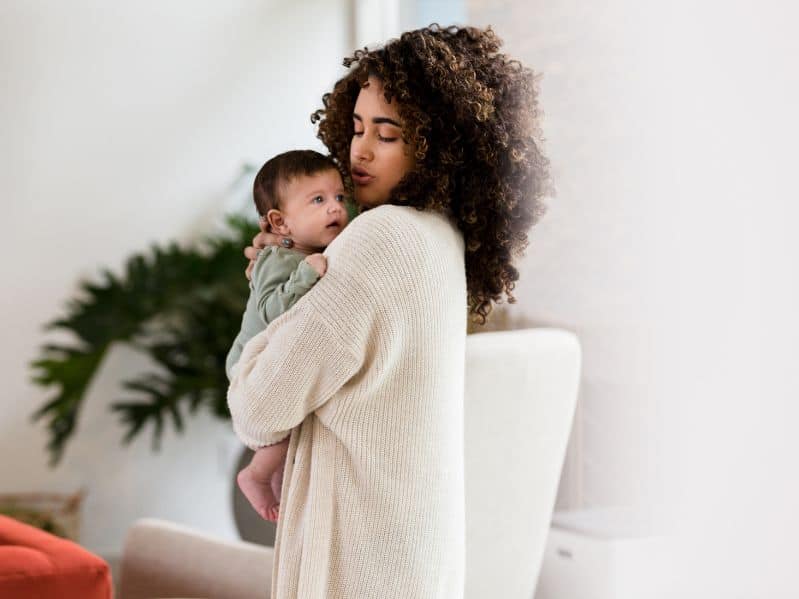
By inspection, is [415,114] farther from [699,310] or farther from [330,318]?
[699,310]

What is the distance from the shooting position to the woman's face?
1.59 m

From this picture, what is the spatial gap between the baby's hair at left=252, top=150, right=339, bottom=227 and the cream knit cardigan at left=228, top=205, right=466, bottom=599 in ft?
0.51

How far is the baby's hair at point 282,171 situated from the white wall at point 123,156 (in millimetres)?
2945

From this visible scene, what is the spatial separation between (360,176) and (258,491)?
21.0 inches

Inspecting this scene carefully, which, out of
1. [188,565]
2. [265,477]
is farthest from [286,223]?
[188,565]

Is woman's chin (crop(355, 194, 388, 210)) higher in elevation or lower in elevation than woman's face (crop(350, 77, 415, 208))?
lower

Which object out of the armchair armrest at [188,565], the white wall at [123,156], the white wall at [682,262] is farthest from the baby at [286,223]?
the white wall at [123,156]

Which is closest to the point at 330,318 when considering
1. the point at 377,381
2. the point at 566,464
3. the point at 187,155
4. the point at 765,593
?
the point at 377,381

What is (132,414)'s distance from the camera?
4.22 m

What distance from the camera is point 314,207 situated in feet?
5.22

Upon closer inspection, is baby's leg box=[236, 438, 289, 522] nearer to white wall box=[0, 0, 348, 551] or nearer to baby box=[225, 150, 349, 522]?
baby box=[225, 150, 349, 522]

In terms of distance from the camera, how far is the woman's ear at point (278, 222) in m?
1.62

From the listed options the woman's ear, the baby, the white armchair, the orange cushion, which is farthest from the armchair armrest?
the woman's ear

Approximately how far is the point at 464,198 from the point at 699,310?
1.10 m
